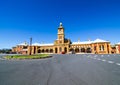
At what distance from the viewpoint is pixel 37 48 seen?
103750mm

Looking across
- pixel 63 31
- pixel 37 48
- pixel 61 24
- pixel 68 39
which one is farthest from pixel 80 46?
pixel 37 48

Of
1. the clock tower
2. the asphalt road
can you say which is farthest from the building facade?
the asphalt road

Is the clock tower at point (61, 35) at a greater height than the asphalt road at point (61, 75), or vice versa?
the clock tower at point (61, 35)

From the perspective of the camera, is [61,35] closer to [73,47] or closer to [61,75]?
[73,47]

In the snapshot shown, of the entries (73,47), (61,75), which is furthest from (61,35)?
(61,75)

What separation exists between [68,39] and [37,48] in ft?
86.4

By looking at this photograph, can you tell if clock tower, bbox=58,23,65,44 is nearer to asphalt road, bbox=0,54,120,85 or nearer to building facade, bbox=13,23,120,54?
building facade, bbox=13,23,120,54

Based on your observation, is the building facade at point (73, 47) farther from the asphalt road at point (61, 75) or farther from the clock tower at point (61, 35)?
the asphalt road at point (61, 75)

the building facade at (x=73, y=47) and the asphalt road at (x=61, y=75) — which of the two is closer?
the asphalt road at (x=61, y=75)

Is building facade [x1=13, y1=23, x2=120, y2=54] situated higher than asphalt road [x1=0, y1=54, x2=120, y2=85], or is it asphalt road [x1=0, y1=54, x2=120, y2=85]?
building facade [x1=13, y1=23, x2=120, y2=54]

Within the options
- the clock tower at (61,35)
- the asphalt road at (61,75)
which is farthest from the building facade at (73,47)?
the asphalt road at (61,75)

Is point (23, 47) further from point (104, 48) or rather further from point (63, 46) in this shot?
point (104, 48)

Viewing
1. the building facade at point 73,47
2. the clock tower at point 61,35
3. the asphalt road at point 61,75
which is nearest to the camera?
the asphalt road at point 61,75

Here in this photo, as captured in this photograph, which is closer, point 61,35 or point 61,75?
point 61,75
